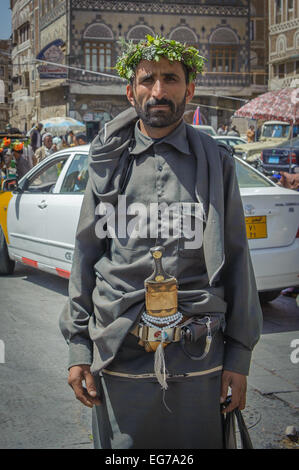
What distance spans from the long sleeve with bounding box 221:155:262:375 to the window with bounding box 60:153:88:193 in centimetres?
489

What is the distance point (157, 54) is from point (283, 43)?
49844 millimetres

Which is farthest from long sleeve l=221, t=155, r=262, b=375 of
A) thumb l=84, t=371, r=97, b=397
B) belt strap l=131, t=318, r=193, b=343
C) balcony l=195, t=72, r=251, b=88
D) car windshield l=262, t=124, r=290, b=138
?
balcony l=195, t=72, r=251, b=88

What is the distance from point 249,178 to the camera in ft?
23.4

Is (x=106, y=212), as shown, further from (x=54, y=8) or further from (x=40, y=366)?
(x=54, y=8)

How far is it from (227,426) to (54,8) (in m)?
49.2

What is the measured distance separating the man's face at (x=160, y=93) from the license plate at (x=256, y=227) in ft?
12.9

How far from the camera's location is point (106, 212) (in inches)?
96.9

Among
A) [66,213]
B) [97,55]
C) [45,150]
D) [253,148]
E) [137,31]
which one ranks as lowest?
[66,213]

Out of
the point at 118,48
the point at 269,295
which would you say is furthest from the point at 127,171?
the point at 118,48

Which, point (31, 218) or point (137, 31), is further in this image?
point (137, 31)

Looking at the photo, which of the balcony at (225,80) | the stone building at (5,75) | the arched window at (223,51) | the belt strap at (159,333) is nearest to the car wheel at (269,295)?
the belt strap at (159,333)

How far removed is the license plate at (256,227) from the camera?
632 cm

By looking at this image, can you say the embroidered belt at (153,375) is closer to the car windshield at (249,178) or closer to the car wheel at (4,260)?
the car windshield at (249,178)

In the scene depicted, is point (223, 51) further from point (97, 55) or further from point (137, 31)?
point (97, 55)
